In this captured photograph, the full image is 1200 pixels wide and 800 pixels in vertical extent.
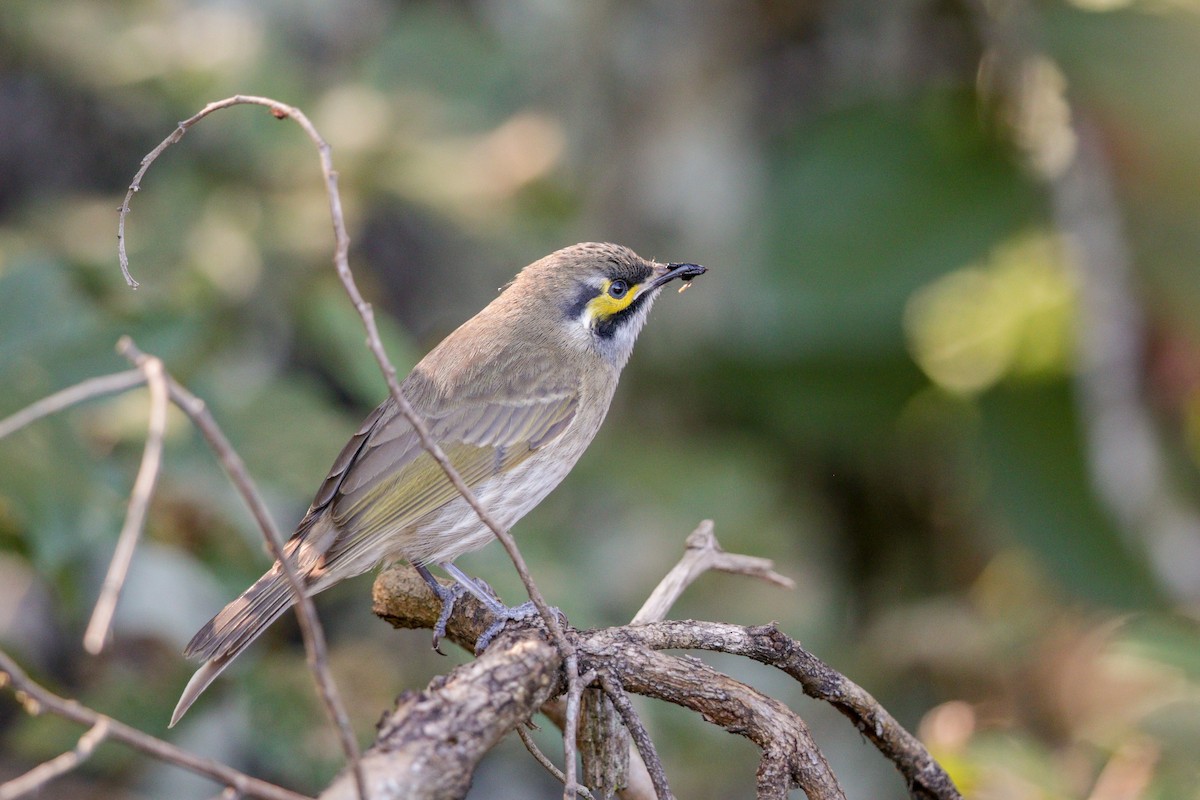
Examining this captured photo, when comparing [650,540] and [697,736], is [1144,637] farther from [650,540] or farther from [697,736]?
[650,540]

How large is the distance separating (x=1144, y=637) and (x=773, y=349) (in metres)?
3.03

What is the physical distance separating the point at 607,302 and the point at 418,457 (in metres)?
1.00

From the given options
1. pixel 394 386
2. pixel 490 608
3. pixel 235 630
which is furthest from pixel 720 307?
pixel 394 386

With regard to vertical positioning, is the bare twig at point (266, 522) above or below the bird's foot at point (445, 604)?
below

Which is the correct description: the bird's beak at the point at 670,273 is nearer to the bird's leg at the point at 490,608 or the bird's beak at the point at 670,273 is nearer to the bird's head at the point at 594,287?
the bird's head at the point at 594,287

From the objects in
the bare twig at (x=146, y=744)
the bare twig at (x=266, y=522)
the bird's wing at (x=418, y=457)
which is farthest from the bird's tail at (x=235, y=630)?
the bare twig at (x=266, y=522)

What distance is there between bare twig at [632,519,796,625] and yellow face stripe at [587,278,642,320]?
4.64 feet

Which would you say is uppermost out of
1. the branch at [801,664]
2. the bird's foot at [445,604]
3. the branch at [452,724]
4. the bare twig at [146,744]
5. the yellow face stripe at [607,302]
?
the yellow face stripe at [607,302]

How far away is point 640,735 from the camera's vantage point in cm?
254

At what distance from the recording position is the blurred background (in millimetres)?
5242

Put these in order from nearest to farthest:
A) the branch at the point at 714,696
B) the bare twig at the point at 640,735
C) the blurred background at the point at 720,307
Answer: the bare twig at the point at 640,735 → the branch at the point at 714,696 → the blurred background at the point at 720,307

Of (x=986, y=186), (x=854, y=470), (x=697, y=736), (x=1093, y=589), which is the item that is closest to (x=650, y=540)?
(x=697, y=736)

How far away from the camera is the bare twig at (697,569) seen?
3.25m

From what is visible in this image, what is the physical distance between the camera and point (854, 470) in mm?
7852
